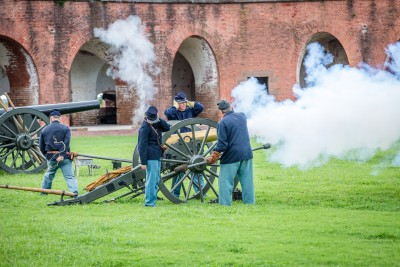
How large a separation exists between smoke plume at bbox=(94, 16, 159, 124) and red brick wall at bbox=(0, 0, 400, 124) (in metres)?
0.24

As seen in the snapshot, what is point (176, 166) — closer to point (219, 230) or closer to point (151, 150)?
point (151, 150)

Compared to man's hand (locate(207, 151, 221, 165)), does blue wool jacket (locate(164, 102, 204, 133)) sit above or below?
above

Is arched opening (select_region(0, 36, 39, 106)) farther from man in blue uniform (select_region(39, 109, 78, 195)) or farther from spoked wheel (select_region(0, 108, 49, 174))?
man in blue uniform (select_region(39, 109, 78, 195))

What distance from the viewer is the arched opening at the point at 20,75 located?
2767 centimetres

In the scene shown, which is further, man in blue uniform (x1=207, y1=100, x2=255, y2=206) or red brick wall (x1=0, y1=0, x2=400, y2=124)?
red brick wall (x1=0, y1=0, x2=400, y2=124)

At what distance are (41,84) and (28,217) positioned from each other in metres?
17.0

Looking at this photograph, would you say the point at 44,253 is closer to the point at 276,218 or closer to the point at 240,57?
the point at 276,218

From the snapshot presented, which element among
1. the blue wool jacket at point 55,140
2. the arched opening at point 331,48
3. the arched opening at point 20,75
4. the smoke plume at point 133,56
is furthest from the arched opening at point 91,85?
the blue wool jacket at point 55,140

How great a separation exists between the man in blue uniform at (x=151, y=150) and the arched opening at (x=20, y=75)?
16.1m

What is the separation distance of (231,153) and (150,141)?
109 centimetres

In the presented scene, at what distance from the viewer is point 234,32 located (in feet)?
100

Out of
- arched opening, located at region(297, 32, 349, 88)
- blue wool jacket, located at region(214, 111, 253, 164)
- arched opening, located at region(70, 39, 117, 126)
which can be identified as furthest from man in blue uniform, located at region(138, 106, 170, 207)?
arched opening, located at region(297, 32, 349, 88)

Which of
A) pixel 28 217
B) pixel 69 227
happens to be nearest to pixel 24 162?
pixel 28 217

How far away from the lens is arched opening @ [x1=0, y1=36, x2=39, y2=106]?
90.8 ft
